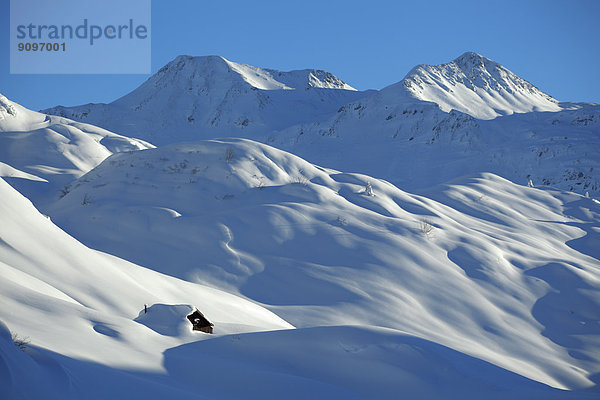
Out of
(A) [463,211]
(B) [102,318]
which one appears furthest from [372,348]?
(A) [463,211]

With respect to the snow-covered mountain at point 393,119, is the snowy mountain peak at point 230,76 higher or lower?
higher

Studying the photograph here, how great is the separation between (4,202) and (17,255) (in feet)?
3.92

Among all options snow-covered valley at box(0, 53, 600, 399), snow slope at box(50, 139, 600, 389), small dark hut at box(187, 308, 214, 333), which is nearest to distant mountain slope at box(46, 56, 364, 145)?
snow-covered valley at box(0, 53, 600, 399)

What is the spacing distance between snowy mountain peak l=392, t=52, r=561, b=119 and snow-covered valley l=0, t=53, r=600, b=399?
27737mm

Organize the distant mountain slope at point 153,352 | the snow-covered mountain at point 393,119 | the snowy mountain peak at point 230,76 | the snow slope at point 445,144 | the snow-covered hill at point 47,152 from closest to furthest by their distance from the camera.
→ the distant mountain slope at point 153,352 < the snow-covered hill at point 47,152 < the snow slope at point 445,144 < the snow-covered mountain at point 393,119 < the snowy mountain peak at point 230,76

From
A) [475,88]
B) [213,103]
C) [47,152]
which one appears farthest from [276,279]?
[475,88]

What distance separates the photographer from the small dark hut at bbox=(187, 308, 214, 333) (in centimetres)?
798

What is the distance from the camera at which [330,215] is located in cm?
1661

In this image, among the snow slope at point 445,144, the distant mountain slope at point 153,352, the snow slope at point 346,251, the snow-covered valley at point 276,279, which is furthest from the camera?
the snow slope at point 445,144

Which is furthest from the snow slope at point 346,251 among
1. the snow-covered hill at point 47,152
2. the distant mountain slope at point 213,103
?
the distant mountain slope at point 213,103

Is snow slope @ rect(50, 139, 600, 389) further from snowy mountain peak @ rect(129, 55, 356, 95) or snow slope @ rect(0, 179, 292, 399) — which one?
snowy mountain peak @ rect(129, 55, 356, 95)

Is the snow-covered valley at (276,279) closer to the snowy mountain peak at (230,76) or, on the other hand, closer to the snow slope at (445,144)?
the snow slope at (445,144)

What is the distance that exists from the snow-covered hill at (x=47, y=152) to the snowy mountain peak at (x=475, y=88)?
37741 millimetres

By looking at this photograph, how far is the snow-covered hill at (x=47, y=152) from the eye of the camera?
23922 mm
